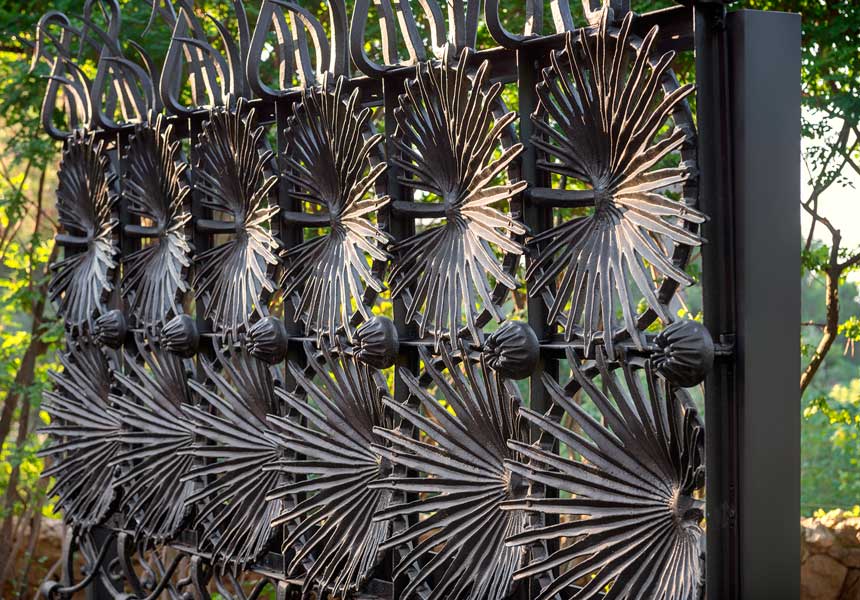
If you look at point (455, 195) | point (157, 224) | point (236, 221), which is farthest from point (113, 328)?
point (455, 195)

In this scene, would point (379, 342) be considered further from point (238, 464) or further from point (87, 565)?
point (87, 565)

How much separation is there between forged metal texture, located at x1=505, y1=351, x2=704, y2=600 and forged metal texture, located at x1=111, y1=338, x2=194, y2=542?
3.76 ft

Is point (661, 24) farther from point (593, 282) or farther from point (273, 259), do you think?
point (273, 259)

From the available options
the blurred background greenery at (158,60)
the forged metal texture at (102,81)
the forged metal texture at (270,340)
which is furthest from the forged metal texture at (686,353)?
the blurred background greenery at (158,60)

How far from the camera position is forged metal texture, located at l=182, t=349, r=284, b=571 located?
2.39 metres

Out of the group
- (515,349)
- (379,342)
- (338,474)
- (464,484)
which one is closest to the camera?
(515,349)

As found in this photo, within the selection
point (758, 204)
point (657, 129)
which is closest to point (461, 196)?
point (657, 129)

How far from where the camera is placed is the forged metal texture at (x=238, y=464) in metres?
2.39

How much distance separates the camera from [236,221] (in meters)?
2.51

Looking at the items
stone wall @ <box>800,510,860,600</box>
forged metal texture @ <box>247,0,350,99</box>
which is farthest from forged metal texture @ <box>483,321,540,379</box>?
stone wall @ <box>800,510,860,600</box>

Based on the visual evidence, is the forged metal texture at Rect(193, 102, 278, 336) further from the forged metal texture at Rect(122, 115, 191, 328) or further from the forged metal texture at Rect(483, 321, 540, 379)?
the forged metal texture at Rect(483, 321, 540, 379)

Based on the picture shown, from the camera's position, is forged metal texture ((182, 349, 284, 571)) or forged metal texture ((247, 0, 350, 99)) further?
forged metal texture ((182, 349, 284, 571))

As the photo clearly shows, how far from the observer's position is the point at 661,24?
1.69m

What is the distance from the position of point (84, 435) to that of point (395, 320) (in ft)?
4.37
